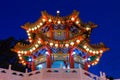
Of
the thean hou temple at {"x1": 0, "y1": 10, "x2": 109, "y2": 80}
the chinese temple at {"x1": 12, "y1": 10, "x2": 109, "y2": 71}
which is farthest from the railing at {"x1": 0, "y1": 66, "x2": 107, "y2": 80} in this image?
the chinese temple at {"x1": 12, "y1": 10, "x2": 109, "y2": 71}

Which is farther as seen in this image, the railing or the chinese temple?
the chinese temple

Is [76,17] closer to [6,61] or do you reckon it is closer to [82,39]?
[82,39]

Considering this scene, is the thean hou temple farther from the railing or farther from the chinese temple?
the railing

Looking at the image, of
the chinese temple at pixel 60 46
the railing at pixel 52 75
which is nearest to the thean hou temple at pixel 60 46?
the chinese temple at pixel 60 46

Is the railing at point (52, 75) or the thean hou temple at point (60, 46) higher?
the thean hou temple at point (60, 46)

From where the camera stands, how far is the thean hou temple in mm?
14430

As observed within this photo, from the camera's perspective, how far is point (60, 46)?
47.8ft

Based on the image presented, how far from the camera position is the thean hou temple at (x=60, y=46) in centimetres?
1443

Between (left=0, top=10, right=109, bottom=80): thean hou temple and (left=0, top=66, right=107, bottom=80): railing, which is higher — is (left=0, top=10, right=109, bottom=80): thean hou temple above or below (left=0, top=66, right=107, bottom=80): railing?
above

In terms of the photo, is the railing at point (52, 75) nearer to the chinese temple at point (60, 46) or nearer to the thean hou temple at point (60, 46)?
the thean hou temple at point (60, 46)

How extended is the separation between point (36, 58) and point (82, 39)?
3393mm

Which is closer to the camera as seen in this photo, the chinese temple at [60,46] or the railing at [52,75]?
→ the railing at [52,75]

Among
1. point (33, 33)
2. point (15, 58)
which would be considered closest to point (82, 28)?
point (33, 33)

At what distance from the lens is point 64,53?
1505 centimetres
